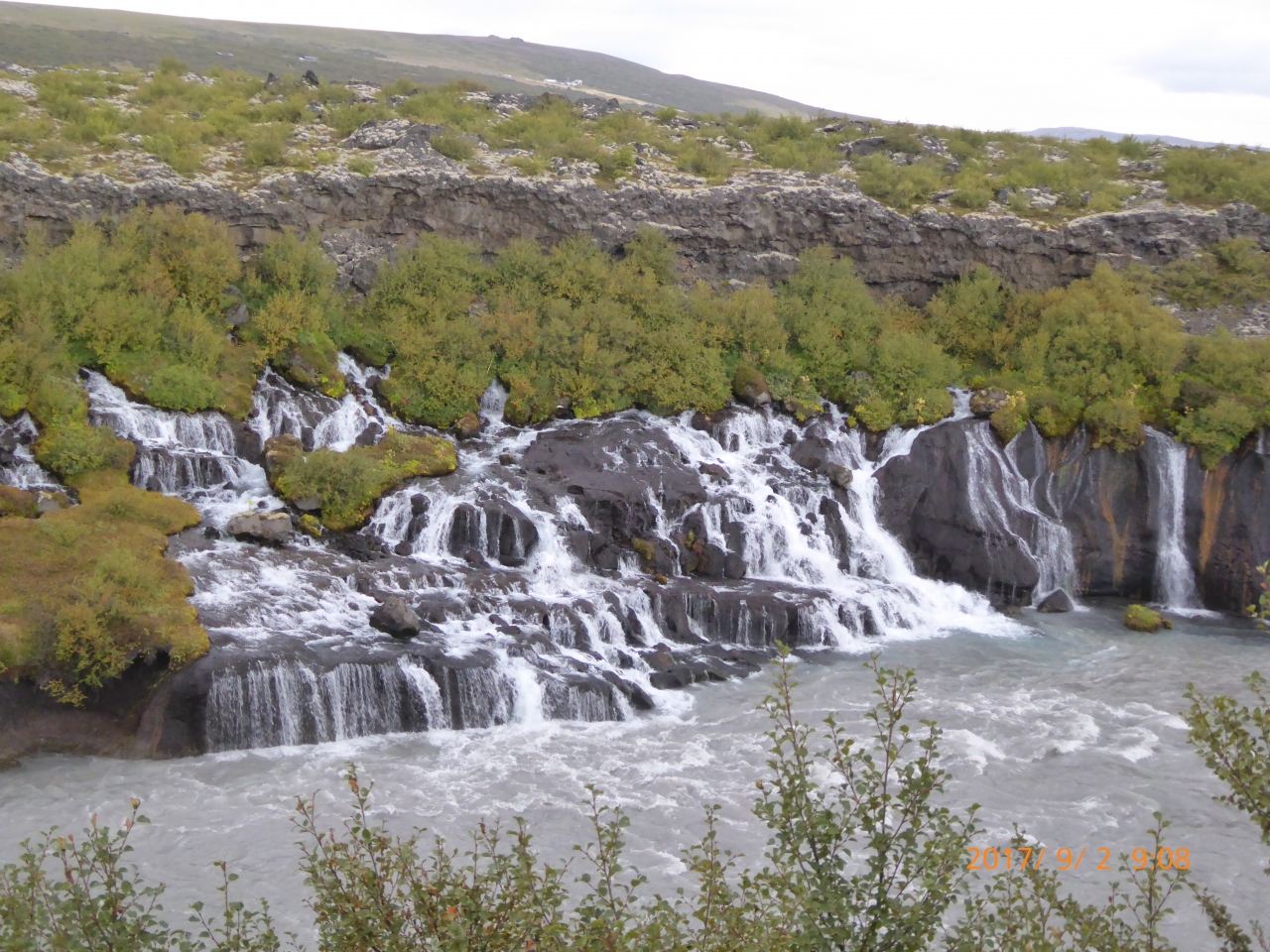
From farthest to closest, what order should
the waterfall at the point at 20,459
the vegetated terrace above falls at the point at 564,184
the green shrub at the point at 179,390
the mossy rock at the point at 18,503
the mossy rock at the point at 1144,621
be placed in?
the vegetated terrace above falls at the point at 564,184 → the green shrub at the point at 179,390 → the mossy rock at the point at 1144,621 → the waterfall at the point at 20,459 → the mossy rock at the point at 18,503

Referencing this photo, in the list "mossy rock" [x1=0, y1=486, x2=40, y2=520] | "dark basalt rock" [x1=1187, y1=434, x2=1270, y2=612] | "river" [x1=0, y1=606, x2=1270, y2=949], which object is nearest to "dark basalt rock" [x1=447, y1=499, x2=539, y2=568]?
"river" [x1=0, y1=606, x2=1270, y2=949]

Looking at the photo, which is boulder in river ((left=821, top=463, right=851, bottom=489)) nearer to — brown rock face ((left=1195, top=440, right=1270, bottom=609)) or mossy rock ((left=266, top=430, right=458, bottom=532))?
brown rock face ((left=1195, top=440, right=1270, bottom=609))

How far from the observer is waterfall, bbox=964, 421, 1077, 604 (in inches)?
899

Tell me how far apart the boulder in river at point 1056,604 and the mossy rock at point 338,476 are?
13.8m

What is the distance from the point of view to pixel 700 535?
21547 millimetres

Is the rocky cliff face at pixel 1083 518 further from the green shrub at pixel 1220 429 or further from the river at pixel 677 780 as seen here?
the river at pixel 677 780

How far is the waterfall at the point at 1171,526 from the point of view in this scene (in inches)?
892

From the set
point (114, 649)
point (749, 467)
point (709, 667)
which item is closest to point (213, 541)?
point (114, 649)

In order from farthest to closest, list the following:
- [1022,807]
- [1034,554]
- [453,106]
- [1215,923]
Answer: [453,106] → [1034,554] → [1022,807] → [1215,923]

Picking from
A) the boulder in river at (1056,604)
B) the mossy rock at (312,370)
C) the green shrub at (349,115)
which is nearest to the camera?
the boulder in river at (1056,604)

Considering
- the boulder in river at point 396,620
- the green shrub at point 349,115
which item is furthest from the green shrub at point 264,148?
the boulder in river at point 396,620

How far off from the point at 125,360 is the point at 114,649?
9.24 m

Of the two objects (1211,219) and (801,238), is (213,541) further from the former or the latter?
(1211,219)

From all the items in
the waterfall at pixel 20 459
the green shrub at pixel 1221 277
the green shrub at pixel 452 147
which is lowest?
the waterfall at pixel 20 459
